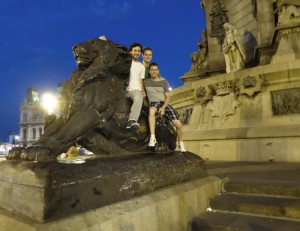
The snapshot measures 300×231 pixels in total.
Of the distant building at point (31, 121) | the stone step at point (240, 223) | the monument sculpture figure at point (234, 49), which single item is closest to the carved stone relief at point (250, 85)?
the monument sculpture figure at point (234, 49)

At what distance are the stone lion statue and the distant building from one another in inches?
3024

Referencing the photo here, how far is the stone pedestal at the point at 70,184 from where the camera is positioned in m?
1.91

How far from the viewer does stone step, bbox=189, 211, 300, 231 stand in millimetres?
2672

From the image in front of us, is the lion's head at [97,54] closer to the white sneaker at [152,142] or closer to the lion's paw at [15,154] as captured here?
the white sneaker at [152,142]

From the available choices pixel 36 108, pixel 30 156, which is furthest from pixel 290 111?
pixel 36 108

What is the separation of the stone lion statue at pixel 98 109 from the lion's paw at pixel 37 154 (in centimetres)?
10

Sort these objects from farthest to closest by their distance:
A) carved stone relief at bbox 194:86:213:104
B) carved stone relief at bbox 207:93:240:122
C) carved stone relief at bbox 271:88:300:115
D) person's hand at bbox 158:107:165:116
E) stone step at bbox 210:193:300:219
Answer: carved stone relief at bbox 194:86:213:104 → carved stone relief at bbox 207:93:240:122 → carved stone relief at bbox 271:88:300:115 → person's hand at bbox 158:107:165:116 → stone step at bbox 210:193:300:219

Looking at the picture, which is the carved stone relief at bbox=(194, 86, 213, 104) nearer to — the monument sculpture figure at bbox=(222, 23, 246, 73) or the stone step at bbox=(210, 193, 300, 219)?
the monument sculpture figure at bbox=(222, 23, 246, 73)

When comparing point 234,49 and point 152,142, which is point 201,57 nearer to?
point 234,49

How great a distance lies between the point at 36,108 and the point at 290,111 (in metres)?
77.1

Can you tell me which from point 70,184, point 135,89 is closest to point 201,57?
point 135,89

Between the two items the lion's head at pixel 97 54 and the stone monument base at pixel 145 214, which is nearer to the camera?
the stone monument base at pixel 145 214

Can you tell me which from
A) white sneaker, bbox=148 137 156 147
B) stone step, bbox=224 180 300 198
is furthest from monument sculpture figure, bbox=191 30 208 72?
white sneaker, bbox=148 137 156 147

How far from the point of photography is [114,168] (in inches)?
95.8
